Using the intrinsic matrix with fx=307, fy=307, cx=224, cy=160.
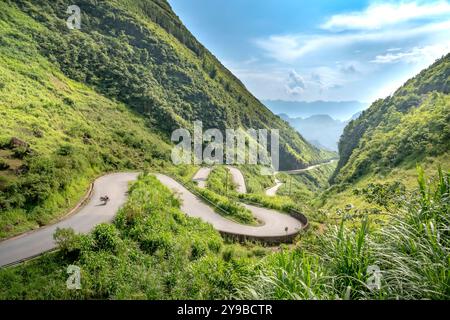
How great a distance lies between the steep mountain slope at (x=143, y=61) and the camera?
64.2 metres

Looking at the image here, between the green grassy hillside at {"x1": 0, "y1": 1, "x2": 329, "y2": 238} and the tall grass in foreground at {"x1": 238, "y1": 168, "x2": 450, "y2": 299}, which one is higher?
the green grassy hillside at {"x1": 0, "y1": 1, "x2": 329, "y2": 238}

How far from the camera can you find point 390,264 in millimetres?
6289

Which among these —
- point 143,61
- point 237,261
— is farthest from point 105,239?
point 143,61

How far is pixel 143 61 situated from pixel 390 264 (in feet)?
294

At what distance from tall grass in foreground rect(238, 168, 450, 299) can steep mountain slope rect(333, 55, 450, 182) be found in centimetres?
4501

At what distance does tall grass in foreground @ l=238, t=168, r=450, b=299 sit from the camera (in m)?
5.55

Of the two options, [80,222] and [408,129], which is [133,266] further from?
[408,129]

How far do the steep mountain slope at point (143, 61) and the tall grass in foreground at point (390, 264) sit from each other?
62022 mm

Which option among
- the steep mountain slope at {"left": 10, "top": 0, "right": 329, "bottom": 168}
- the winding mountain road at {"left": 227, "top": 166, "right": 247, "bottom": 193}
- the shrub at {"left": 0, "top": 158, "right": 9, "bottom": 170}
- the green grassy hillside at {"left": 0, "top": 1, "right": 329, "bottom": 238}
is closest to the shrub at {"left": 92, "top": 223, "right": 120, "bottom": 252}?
the green grassy hillside at {"left": 0, "top": 1, "right": 329, "bottom": 238}

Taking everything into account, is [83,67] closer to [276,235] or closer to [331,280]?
[276,235]

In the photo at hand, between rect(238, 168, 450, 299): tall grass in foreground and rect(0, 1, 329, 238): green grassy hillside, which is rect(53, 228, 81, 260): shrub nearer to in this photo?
rect(0, 1, 329, 238): green grassy hillside
